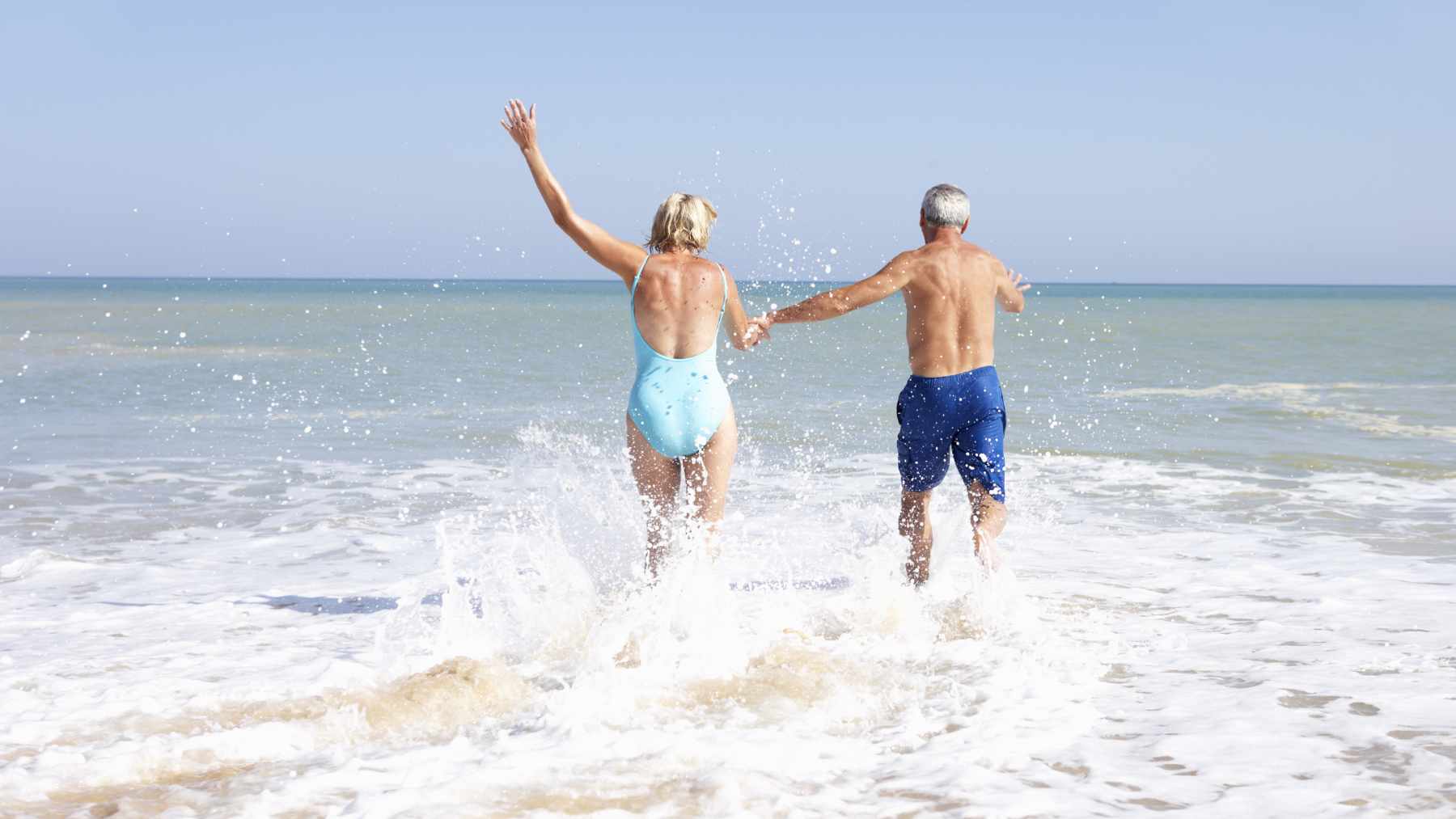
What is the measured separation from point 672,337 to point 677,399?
26 centimetres

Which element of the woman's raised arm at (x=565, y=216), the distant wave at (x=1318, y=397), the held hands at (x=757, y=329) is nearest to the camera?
the woman's raised arm at (x=565, y=216)

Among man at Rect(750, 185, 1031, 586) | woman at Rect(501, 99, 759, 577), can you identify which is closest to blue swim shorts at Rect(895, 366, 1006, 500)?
man at Rect(750, 185, 1031, 586)

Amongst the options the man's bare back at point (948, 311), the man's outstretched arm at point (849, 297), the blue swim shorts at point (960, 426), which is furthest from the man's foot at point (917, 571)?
the man's outstretched arm at point (849, 297)

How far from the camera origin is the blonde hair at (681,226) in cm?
489

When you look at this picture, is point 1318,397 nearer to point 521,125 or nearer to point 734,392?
point 734,392

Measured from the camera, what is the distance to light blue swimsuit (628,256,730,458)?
16.0ft

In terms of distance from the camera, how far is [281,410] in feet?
47.3

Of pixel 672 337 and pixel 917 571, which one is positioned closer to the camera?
pixel 672 337

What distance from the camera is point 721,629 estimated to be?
4.82 meters

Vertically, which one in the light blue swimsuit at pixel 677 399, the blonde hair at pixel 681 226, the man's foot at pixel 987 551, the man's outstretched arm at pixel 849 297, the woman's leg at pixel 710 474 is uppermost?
the blonde hair at pixel 681 226

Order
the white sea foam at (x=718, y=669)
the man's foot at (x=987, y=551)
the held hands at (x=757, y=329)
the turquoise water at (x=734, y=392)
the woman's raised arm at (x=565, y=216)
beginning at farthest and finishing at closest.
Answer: the turquoise water at (x=734, y=392) → the man's foot at (x=987, y=551) → the held hands at (x=757, y=329) → the woman's raised arm at (x=565, y=216) → the white sea foam at (x=718, y=669)

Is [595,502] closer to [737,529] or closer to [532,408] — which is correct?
[737,529]

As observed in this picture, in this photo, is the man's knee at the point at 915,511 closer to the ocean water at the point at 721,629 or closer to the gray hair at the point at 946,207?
the ocean water at the point at 721,629

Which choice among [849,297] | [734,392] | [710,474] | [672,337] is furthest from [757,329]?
[734,392]
